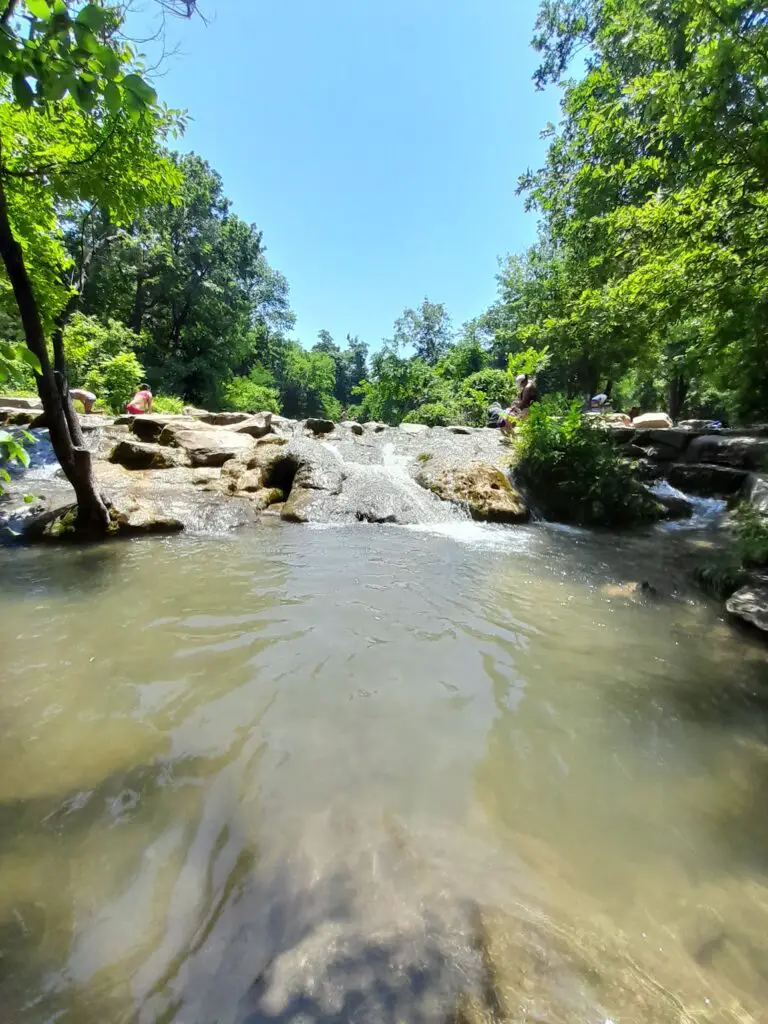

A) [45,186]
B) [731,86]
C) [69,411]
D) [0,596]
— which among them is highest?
[731,86]

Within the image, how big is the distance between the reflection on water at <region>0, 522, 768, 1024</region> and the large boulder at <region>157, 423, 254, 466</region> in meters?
6.40

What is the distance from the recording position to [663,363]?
24031 millimetres

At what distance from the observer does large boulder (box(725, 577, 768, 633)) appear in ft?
14.4

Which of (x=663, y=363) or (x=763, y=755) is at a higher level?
(x=663, y=363)

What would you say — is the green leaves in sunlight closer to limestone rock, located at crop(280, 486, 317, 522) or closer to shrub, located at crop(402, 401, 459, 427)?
limestone rock, located at crop(280, 486, 317, 522)

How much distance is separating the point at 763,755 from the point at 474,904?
82.9 inches

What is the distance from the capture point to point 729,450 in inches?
484

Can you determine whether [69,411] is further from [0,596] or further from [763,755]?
[763,755]

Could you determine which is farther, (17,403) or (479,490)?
(17,403)

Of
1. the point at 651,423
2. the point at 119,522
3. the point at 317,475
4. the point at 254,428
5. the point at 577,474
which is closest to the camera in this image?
Result: the point at 119,522

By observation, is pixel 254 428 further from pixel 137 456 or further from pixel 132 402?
pixel 132 402

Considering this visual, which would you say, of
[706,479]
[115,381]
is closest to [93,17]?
[706,479]

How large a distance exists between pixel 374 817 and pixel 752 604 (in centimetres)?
446

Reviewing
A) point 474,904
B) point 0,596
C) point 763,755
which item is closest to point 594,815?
point 474,904
